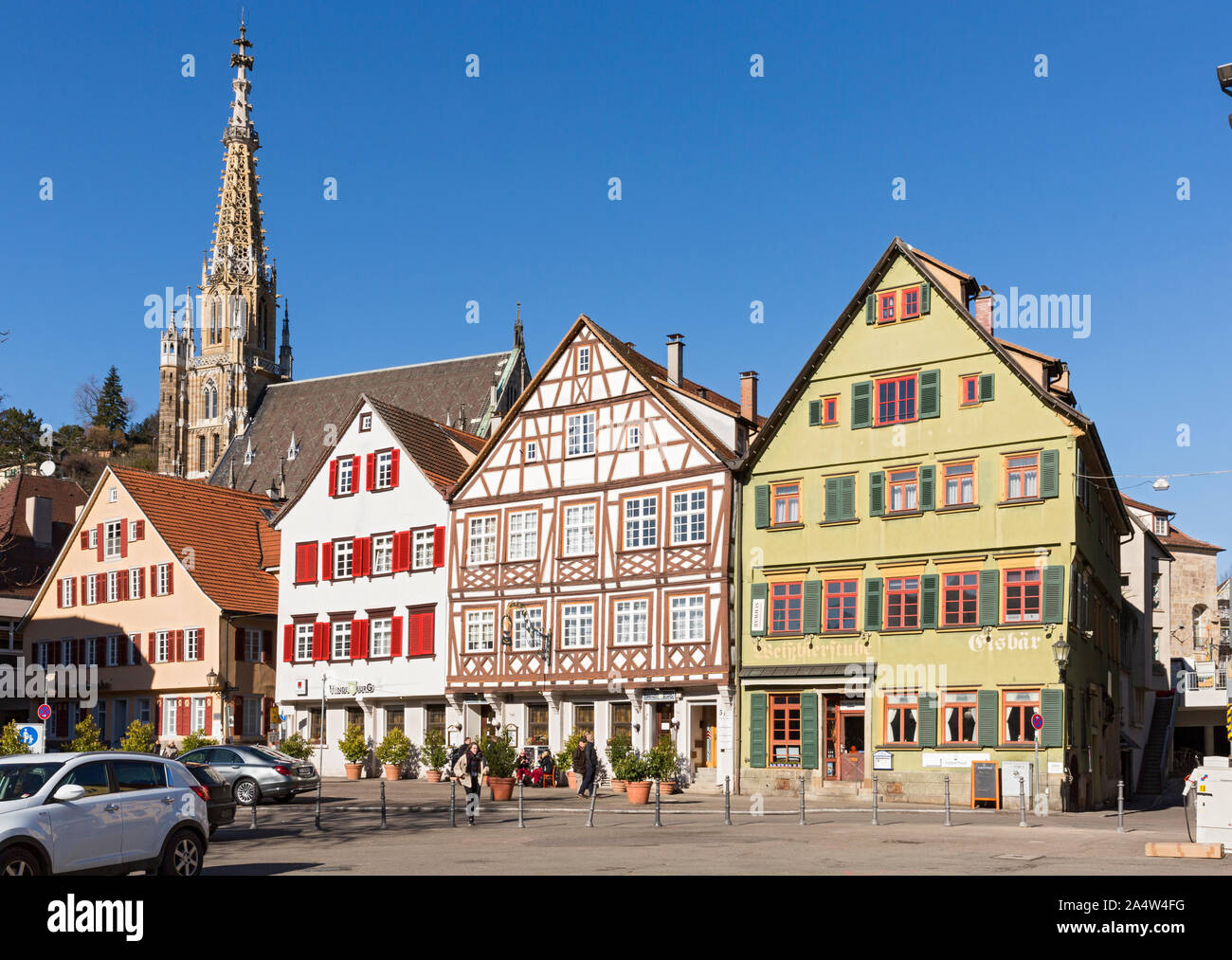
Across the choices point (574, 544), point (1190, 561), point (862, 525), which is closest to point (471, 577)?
point (574, 544)

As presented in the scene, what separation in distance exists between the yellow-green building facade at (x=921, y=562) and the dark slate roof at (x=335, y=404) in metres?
45.0

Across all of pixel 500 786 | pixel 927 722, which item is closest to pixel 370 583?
pixel 500 786

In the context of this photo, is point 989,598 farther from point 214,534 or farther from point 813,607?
point 214,534

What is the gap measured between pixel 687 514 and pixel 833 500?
15.9 ft

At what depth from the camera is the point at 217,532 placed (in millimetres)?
58719

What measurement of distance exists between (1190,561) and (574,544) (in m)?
48.9

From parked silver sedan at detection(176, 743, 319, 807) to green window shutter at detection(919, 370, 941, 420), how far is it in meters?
18.9

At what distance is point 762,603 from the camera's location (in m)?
41.9

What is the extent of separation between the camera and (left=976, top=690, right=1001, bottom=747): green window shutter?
36.9m

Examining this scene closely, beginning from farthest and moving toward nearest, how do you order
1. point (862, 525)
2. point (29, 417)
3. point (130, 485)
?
point (29, 417) < point (130, 485) < point (862, 525)

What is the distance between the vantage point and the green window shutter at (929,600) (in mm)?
38562

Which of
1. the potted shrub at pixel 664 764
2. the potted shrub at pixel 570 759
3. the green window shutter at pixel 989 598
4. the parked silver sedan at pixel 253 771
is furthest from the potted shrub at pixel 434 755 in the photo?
the green window shutter at pixel 989 598

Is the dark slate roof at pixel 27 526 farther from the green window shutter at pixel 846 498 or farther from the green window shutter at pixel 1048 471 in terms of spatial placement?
the green window shutter at pixel 1048 471
